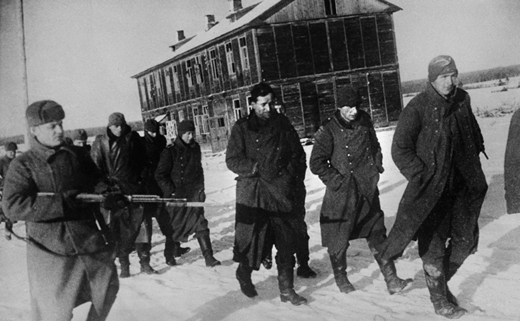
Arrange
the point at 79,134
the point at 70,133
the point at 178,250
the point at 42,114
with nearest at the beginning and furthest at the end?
the point at 42,114, the point at 178,250, the point at 70,133, the point at 79,134

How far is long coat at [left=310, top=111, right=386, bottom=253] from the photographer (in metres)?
4.49

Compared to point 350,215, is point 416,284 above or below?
below

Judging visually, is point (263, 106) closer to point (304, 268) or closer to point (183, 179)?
point (304, 268)

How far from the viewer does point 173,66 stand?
1034 inches

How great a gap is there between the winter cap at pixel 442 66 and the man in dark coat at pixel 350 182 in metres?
0.93

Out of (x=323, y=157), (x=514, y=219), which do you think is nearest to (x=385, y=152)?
(x=514, y=219)

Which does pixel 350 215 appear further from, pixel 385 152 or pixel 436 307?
pixel 385 152

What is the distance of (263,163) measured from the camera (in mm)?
4324

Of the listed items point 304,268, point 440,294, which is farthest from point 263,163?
point 440,294

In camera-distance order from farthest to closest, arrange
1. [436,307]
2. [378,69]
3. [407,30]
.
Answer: [407,30], [378,69], [436,307]

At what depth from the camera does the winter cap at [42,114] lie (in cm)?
291

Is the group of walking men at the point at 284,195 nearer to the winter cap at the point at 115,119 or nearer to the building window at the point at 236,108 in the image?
the winter cap at the point at 115,119

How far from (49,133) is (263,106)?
74.0 inches

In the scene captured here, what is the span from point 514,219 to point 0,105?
591 centimetres
